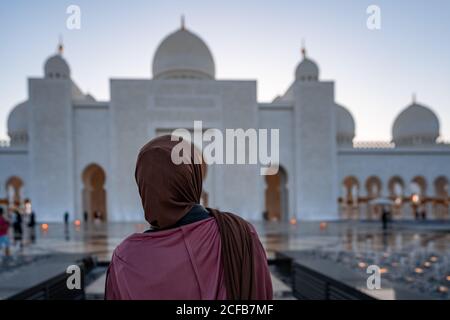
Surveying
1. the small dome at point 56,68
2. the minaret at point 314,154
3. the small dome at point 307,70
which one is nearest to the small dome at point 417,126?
the small dome at point 307,70

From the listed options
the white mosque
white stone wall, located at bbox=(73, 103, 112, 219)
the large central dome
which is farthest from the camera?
the large central dome

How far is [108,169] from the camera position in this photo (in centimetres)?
1831

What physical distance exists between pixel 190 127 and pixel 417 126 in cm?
1456

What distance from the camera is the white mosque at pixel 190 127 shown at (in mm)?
17938

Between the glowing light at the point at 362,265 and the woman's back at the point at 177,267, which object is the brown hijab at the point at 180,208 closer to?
the woman's back at the point at 177,267

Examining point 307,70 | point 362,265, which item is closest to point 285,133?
point 307,70

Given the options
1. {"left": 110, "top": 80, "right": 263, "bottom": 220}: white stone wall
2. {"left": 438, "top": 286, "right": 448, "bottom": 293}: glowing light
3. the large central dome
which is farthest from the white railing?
{"left": 438, "top": 286, "right": 448, "bottom": 293}: glowing light

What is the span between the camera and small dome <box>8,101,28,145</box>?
20.9m

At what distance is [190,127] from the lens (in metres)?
18.2

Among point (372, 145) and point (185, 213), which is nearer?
point (185, 213)

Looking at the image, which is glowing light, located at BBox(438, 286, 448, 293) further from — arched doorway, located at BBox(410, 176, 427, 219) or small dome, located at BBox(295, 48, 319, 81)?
small dome, located at BBox(295, 48, 319, 81)

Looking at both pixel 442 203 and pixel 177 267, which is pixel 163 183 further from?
pixel 442 203

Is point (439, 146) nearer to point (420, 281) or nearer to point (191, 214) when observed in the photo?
point (420, 281)

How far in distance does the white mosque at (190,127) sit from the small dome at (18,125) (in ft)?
0.25
